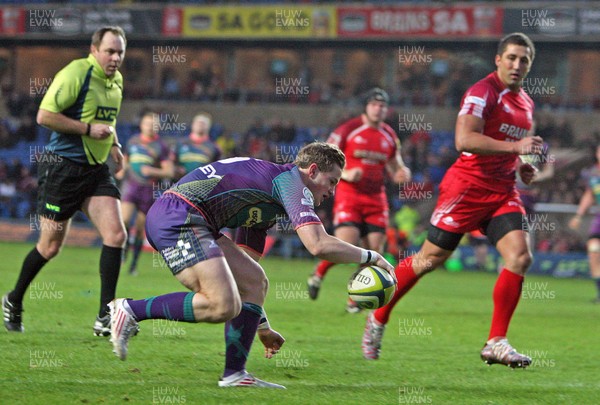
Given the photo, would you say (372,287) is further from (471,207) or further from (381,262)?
(471,207)

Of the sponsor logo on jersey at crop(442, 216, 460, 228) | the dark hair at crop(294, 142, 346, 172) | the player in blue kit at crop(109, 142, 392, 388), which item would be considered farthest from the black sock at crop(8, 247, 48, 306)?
the sponsor logo on jersey at crop(442, 216, 460, 228)

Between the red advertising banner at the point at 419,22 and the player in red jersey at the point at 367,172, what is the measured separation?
17838mm

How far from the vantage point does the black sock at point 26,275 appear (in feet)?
27.3

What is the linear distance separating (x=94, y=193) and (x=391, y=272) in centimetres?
335

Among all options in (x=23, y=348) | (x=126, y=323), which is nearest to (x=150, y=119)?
(x=23, y=348)

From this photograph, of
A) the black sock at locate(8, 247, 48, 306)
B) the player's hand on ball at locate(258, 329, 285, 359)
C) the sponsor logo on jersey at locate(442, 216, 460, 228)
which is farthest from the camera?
the black sock at locate(8, 247, 48, 306)

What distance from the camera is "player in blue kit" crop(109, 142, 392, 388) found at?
5.85 metres

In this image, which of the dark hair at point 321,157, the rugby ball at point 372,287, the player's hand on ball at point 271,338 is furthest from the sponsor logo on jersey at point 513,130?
the player's hand on ball at point 271,338

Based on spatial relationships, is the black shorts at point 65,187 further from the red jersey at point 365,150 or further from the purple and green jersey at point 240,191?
the red jersey at point 365,150

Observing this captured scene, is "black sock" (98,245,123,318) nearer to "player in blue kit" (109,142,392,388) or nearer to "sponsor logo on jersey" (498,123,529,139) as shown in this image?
"player in blue kit" (109,142,392,388)

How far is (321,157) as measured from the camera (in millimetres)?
6039

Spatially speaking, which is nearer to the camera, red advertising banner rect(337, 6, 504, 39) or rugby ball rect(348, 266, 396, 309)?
rugby ball rect(348, 266, 396, 309)

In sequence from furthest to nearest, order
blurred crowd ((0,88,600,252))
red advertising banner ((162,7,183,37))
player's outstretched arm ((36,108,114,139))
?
red advertising banner ((162,7,183,37)), blurred crowd ((0,88,600,252)), player's outstretched arm ((36,108,114,139))

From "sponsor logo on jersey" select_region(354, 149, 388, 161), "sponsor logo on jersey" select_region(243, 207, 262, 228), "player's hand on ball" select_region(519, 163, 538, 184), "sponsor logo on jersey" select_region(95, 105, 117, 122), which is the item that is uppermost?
"sponsor logo on jersey" select_region(95, 105, 117, 122)
